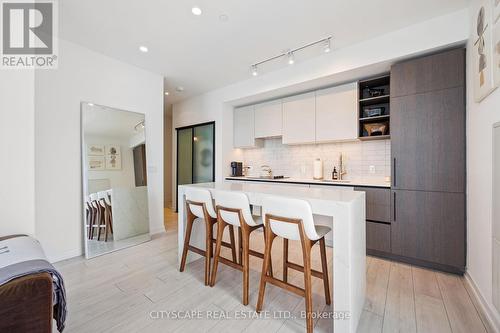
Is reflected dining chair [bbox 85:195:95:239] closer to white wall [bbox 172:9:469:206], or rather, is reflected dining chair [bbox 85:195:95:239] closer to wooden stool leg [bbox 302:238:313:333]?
white wall [bbox 172:9:469:206]

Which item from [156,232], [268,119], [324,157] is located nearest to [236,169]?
[268,119]

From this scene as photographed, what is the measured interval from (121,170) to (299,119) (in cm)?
297

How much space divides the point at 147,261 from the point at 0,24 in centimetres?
251

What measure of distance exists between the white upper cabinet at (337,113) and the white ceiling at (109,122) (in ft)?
9.54

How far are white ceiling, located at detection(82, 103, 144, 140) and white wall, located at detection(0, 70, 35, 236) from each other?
1438 millimetres

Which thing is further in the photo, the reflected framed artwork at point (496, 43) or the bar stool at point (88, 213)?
the bar stool at point (88, 213)

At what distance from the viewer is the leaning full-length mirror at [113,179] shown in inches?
113

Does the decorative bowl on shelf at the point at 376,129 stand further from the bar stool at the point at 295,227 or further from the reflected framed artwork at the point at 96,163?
the reflected framed artwork at the point at 96,163

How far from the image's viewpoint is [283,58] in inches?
126

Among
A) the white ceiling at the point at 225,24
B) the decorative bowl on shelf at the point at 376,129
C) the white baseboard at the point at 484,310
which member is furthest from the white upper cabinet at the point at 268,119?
the white baseboard at the point at 484,310

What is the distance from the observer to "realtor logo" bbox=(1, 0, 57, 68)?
1.53 m

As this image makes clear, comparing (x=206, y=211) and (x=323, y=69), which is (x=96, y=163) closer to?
(x=206, y=211)

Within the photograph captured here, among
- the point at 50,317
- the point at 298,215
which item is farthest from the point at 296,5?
the point at 50,317

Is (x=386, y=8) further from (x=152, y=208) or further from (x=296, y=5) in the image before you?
(x=152, y=208)
